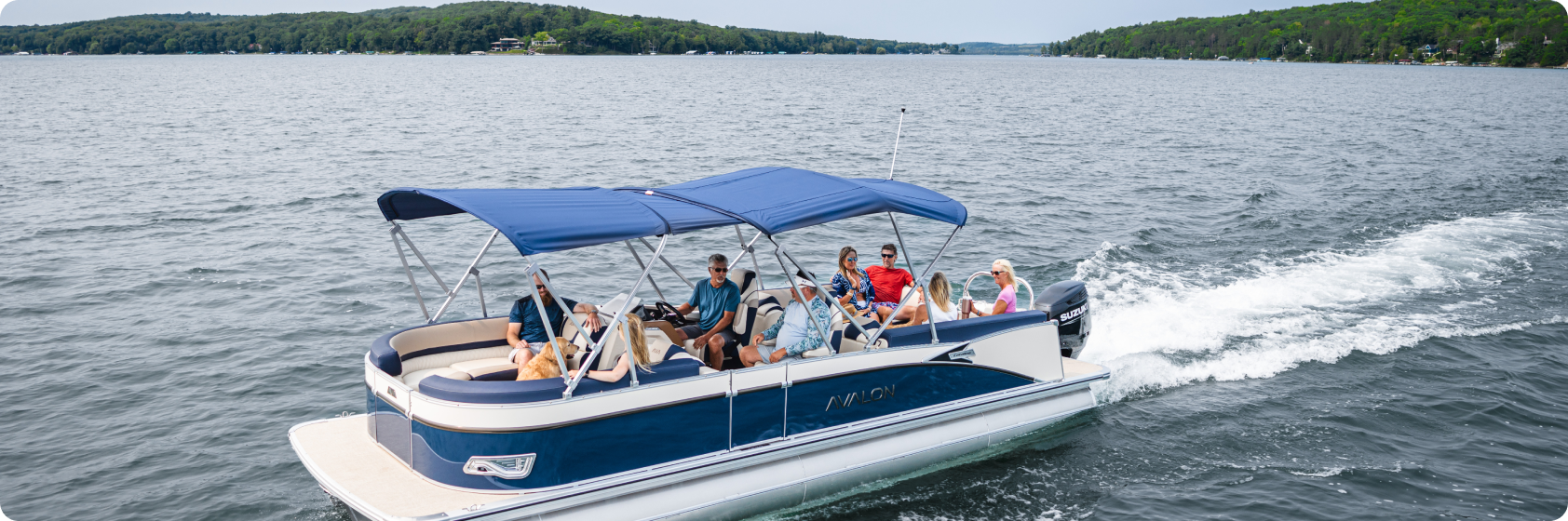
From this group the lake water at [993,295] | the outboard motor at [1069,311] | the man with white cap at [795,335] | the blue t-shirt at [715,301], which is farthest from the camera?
the outboard motor at [1069,311]

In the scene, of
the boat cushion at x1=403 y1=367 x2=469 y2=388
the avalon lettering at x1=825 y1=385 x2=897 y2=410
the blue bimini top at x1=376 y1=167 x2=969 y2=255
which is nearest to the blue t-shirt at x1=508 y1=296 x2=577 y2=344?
the boat cushion at x1=403 y1=367 x2=469 y2=388

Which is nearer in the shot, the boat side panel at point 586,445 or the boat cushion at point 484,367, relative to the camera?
the boat side panel at point 586,445

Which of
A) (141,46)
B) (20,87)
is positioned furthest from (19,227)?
(141,46)

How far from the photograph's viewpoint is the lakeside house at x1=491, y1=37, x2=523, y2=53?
159 meters

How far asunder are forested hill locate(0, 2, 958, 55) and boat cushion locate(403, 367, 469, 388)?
157976 mm

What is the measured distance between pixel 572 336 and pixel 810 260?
27.6 ft

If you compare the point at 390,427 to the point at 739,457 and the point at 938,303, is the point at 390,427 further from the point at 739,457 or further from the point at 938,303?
the point at 938,303

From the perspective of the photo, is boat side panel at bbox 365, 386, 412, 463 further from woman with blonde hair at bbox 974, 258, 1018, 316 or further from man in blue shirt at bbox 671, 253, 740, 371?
woman with blonde hair at bbox 974, 258, 1018, 316

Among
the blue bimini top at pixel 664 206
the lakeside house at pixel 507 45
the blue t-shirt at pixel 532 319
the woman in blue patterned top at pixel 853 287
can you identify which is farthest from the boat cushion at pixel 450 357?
the lakeside house at pixel 507 45

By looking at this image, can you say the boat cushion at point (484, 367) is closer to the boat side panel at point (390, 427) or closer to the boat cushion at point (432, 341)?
the boat cushion at point (432, 341)

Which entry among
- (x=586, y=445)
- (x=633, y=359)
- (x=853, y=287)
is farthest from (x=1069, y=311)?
(x=586, y=445)

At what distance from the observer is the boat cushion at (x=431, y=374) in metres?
7.57

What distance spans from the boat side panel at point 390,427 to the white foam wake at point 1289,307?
6.71m

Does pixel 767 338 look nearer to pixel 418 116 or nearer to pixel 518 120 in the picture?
pixel 518 120
